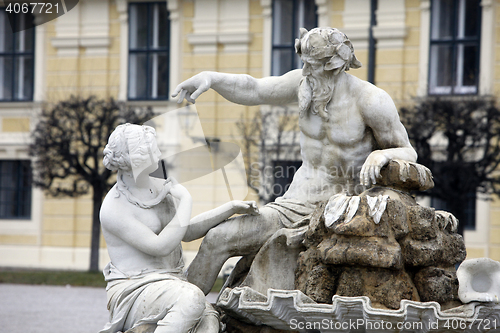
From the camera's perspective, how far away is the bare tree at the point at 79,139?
12.2 meters

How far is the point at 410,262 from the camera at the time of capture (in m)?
3.29

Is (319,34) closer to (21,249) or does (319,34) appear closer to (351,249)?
(351,249)

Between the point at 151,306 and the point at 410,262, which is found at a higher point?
the point at 410,262

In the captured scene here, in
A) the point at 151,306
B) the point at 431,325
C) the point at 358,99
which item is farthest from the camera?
the point at 358,99

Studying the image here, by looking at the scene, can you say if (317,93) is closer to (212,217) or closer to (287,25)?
(212,217)

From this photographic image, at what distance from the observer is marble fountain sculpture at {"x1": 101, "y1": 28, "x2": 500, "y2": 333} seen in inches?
127

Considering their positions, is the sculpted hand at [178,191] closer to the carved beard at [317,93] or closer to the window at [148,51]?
the carved beard at [317,93]

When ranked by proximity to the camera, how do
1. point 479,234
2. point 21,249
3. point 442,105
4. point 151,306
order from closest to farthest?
point 151,306 < point 442,105 < point 479,234 < point 21,249

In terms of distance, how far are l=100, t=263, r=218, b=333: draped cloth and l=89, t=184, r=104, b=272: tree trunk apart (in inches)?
357

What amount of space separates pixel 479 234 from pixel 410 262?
9.74 m

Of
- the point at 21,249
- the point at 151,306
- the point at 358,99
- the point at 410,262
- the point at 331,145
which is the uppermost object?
the point at 358,99

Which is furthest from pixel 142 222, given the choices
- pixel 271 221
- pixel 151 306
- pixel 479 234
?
pixel 479 234

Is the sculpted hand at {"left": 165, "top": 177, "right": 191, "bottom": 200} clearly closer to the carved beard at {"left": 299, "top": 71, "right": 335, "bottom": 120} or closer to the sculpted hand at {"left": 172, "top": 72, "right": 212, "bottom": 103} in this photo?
the sculpted hand at {"left": 172, "top": 72, "right": 212, "bottom": 103}

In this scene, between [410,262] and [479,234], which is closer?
[410,262]
